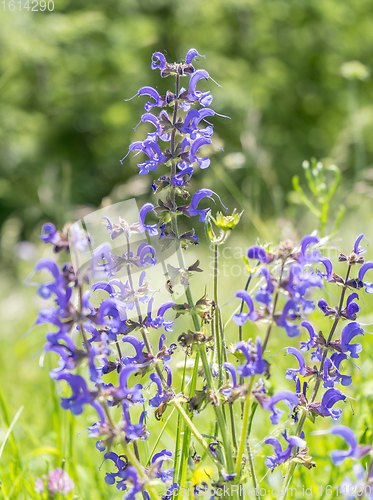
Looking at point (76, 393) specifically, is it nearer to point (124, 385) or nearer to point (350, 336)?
point (124, 385)

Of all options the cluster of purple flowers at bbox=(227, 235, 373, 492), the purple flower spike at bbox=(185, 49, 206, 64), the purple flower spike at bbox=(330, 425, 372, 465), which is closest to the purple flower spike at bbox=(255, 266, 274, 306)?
the cluster of purple flowers at bbox=(227, 235, 373, 492)

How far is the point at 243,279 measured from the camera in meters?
5.24

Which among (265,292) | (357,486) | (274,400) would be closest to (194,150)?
(265,292)

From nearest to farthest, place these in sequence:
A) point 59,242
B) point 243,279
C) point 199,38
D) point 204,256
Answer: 1. point 59,242
2. point 243,279
3. point 204,256
4. point 199,38

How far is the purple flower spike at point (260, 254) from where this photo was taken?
1.14 m

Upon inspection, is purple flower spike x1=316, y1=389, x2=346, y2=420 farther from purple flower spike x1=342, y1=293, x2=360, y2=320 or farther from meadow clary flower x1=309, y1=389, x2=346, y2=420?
purple flower spike x1=342, y1=293, x2=360, y2=320

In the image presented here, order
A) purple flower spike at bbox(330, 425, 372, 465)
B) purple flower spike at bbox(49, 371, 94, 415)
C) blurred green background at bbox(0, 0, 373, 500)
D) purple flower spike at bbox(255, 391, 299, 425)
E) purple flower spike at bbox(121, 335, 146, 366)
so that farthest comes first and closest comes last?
blurred green background at bbox(0, 0, 373, 500), purple flower spike at bbox(121, 335, 146, 366), purple flower spike at bbox(255, 391, 299, 425), purple flower spike at bbox(49, 371, 94, 415), purple flower spike at bbox(330, 425, 372, 465)

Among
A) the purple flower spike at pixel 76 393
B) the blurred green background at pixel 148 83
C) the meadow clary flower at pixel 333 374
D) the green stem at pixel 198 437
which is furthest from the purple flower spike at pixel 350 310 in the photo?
the blurred green background at pixel 148 83

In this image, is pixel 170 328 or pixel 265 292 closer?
pixel 265 292

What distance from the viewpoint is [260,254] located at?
3.80ft

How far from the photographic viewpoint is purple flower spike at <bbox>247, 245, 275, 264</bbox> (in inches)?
44.8

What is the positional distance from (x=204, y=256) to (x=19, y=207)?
8.67m

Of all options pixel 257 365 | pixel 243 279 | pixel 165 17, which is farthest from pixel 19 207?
pixel 257 365

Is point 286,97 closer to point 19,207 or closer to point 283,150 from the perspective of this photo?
point 283,150
